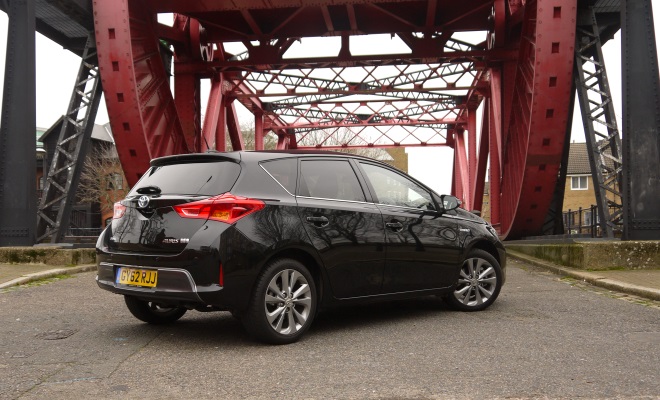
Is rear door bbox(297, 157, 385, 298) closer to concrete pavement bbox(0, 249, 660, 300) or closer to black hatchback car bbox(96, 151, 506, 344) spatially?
black hatchback car bbox(96, 151, 506, 344)

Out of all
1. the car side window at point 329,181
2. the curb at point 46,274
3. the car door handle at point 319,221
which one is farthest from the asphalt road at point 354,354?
the curb at point 46,274

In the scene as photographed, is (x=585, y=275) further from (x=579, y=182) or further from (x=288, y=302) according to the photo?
(x=579, y=182)

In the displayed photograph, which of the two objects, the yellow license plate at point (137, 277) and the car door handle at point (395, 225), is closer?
the yellow license plate at point (137, 277)

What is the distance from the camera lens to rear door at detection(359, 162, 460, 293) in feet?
19.6

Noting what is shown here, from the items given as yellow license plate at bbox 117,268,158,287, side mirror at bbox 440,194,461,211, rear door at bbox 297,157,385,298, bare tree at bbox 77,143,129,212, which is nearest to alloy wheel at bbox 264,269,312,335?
rear door at bbox 297,157,385,298

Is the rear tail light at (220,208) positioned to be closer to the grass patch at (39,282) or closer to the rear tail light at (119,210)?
the rear tail light at (119,210)

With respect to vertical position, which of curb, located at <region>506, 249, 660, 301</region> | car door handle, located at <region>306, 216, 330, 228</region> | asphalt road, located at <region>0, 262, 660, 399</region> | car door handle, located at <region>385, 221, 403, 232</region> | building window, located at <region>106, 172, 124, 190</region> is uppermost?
building window, located at <region>106, 172, 124, 190</region>

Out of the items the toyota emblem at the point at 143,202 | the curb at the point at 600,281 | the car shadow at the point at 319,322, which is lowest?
the car shadow at the point at 319,322

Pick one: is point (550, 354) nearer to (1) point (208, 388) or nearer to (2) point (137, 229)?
(1) point (208, 388)

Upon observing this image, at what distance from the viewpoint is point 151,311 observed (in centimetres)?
595

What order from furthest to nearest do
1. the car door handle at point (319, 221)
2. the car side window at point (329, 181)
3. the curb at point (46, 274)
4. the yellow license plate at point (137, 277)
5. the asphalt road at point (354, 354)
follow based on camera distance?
the curb at point (46, 274) < the car side window at point (329, 181) < the car door handle at point (319, 221) < the yellow license plate at point (137, 277) < the asphalt road at point (354, 354)

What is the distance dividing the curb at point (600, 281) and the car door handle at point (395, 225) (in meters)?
3.09

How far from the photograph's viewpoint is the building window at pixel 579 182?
2090 inches

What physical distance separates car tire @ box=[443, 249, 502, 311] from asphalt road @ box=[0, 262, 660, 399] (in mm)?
144
